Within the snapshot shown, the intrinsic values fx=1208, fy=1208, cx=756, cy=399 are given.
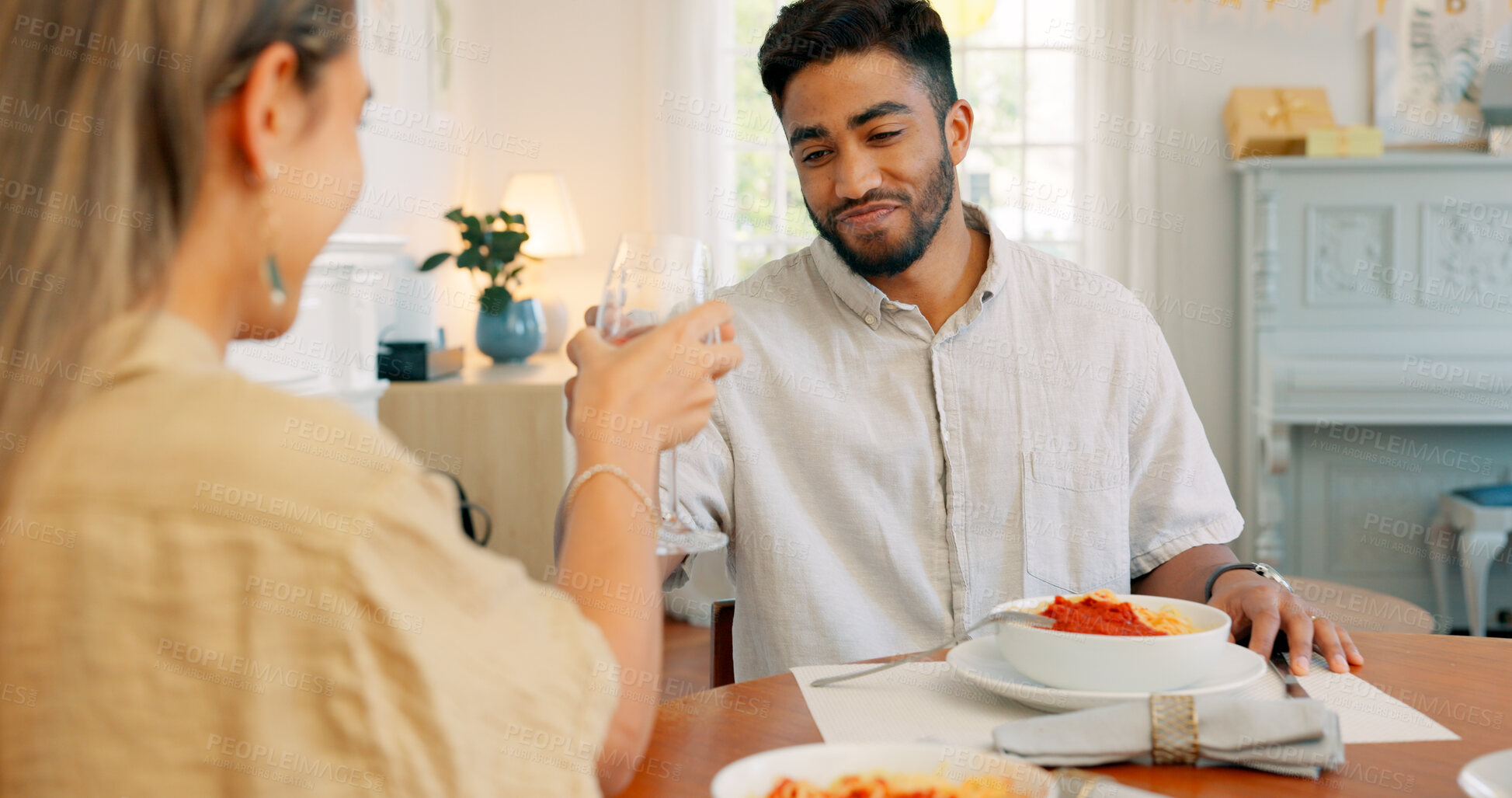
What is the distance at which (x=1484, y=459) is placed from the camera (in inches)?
159

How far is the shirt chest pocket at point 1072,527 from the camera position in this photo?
1627 millimetres

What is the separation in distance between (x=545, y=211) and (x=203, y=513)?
12.4ft

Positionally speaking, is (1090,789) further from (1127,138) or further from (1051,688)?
(1127,138)

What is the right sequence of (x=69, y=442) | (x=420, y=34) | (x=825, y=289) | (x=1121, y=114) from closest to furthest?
(x=69, y=442) → (x=825, y=289) → (x=420, y=34) → (x=1121, y=114)

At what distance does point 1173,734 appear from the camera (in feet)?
2.91

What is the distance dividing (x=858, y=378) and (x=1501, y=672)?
816 millimetres

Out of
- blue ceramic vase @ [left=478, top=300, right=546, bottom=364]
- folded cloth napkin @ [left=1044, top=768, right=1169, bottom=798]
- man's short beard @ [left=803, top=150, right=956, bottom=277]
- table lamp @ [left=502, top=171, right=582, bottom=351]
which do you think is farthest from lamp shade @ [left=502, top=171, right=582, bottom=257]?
folded cloth napkin @ [left=1044, top=768, right=1169, bottom=798]

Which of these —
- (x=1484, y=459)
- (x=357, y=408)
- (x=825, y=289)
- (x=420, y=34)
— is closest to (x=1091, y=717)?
(x=825, y=289)

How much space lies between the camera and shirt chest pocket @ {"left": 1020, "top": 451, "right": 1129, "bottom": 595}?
163cm

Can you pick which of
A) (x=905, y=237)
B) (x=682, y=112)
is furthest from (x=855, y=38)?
(x=682, y=112)

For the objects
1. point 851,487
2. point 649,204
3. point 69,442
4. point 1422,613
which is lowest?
point 1422,613

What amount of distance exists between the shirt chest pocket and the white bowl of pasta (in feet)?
1.86

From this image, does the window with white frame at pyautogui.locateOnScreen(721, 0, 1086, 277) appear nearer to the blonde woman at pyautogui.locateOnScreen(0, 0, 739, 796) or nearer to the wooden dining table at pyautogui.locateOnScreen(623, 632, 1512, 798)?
the wooden dining table at pyautogui.locateOnScreen(623, 632, 1512, 798)

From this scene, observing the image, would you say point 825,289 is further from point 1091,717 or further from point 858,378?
point 1091,717
